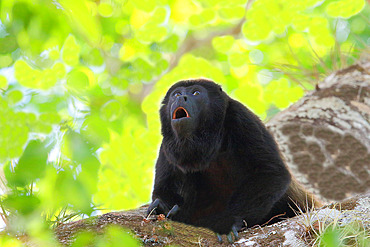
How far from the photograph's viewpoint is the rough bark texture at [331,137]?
3803mm

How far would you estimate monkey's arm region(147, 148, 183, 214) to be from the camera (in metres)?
2.80

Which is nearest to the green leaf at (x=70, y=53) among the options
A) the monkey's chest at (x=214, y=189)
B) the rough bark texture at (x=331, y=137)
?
the monkey's chest at (x=214, y=189)

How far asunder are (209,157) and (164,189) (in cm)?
42

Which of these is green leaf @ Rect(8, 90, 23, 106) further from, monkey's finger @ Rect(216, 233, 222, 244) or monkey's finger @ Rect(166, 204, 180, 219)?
monkey's finger @ Rect(166, 204, 180, 219)

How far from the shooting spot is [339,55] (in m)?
4.99

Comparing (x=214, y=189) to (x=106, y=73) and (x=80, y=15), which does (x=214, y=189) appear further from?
(x=80, y=15)

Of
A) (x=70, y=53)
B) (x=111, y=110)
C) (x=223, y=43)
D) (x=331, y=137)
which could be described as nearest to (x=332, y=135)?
(x=331, y=137)

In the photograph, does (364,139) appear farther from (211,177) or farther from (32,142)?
(32,142)

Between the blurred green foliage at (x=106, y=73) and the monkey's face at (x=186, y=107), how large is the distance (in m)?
0.32

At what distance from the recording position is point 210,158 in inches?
123

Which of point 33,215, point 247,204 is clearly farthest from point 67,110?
point 247,204

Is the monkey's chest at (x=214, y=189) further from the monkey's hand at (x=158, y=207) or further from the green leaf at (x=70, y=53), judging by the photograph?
the green leaf at (x=70, y=53)

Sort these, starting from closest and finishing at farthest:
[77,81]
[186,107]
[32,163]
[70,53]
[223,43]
→ [32,163] → [77,81] → [70,53] → [186,107] → [223,43]

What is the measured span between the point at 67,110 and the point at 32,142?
0.48 ft
